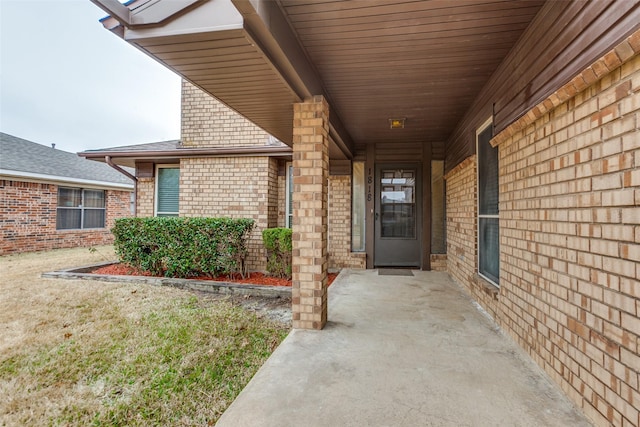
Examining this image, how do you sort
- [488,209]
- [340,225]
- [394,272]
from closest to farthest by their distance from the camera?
[488,209] → [394,272] → [340,225]

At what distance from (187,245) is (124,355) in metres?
2.77

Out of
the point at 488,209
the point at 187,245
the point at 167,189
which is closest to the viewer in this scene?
the point at 488,209

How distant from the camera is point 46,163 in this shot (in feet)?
31.8

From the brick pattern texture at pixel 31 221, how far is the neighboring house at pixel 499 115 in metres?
8.67

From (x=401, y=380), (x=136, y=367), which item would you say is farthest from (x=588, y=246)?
(x=136, y=367)

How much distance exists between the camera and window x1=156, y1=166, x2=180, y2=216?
676cm

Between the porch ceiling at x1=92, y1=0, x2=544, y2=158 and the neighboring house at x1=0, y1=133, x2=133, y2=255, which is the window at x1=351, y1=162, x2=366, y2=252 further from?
the neighboring house at x1=0, y1=133, x2=133, y2=255

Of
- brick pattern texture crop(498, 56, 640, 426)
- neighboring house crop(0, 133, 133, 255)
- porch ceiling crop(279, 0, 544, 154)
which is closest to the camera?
brick pattern texture crop(498, 56, 640, 426)

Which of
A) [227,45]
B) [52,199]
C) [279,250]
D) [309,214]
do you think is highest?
[227,45]

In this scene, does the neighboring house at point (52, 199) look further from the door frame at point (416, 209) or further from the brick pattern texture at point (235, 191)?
the door frame at point (416, 209)

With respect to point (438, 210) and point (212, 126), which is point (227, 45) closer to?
point (212, 126)

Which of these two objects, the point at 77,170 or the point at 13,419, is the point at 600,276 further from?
the point at 77,170

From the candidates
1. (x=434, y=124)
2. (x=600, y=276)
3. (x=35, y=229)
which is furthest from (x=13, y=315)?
(x=35, y=229)

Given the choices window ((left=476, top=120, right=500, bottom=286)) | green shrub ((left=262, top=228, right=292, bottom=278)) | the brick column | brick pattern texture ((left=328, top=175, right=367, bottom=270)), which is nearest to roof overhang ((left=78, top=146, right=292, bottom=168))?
brick pattern texture ((left=328, top=175, right=367, bottom=270))
